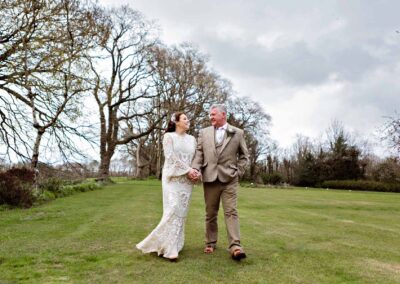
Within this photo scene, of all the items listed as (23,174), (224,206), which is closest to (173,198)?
(224,206)

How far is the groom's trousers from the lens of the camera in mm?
5004

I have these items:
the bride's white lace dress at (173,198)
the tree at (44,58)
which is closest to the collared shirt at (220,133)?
the bride's white lace dress at (173,198)

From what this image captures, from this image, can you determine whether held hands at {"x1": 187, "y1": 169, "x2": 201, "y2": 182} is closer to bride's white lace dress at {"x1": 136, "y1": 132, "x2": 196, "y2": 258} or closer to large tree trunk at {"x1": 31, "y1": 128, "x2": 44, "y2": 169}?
bride's white lace dress at {"x1": 136, "y1": 132, "x2": 196, "y2": 258}

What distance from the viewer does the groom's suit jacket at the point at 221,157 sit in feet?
17.1

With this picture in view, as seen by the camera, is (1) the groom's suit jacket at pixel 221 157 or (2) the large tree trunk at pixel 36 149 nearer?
(1) the groom's suit jacket at pixel 221 157

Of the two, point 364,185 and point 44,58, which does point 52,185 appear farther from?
point 364,185

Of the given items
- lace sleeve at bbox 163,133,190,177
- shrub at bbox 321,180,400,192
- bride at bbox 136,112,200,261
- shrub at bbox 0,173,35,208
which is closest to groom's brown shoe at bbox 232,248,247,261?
bride at bbox 136,112,200,261

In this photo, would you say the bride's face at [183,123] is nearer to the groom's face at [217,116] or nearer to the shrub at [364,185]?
the groom's face at [217,116]

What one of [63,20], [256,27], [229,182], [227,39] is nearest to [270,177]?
[227,39]

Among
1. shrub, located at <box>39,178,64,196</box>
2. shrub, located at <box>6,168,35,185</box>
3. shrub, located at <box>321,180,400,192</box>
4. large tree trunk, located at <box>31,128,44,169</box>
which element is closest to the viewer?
shrub, located at <box>6,168,35,185</box>

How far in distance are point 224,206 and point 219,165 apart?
57 centimetres

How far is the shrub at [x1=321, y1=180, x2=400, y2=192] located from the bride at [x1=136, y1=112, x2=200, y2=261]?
35.2 meters

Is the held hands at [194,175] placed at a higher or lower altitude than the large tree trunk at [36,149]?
lower

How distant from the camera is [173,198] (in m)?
5.16
